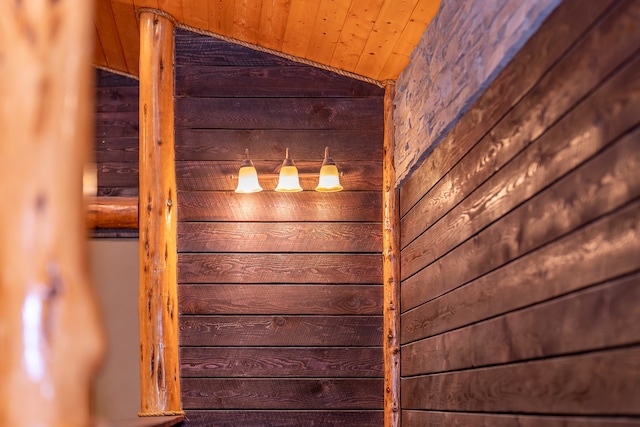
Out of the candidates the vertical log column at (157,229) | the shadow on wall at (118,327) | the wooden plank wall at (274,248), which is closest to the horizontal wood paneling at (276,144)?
the wooden plank wall at (274,248)

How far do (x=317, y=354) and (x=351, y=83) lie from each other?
150cm

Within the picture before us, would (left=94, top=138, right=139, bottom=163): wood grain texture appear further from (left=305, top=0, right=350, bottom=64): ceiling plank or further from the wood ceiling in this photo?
(left=305, top=0, right=350, bottom=64): ceiling plank

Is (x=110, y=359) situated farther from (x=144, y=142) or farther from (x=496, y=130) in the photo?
(x=496, y=130)

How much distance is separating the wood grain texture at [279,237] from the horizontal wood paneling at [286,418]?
2.83 ft

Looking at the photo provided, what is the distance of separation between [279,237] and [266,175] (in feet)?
1.14

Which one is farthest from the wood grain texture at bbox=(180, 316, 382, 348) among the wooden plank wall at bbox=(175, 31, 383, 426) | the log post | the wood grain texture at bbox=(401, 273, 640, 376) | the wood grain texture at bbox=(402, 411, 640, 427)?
the log post

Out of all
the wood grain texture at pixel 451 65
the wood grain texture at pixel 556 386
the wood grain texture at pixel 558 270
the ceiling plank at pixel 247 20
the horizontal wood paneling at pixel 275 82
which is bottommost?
the wood grain texture at pixel 556 386

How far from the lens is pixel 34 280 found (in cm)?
161

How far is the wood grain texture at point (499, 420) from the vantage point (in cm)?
184

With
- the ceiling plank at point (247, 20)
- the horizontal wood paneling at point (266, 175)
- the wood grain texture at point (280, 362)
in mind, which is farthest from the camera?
the horizontal wood paneling at point (266, 175)

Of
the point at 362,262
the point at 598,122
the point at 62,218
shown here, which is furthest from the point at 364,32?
the point at 62,218

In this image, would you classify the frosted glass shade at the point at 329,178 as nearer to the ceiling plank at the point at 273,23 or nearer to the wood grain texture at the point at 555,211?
the ceiling plank at the point at 273,23

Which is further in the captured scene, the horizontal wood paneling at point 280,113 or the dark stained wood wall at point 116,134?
the dark stained wood wall at point 116,134

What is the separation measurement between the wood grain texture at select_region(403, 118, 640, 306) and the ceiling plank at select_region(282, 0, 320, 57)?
57.2 inches
